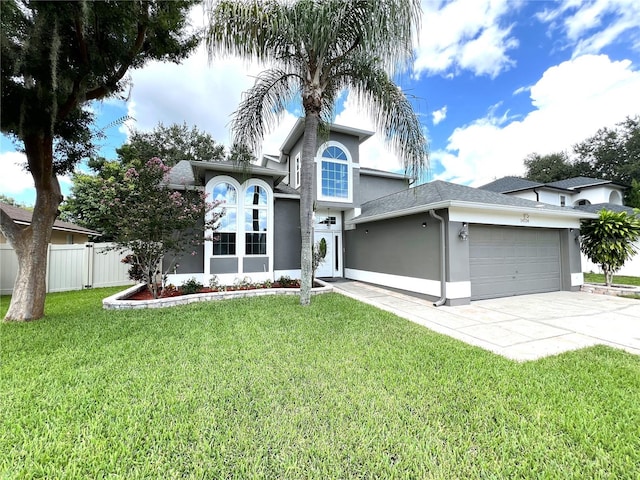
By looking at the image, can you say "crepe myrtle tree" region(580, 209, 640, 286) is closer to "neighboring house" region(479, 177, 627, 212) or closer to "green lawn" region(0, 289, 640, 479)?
"green lawn" region(0, 289, 640, 479)

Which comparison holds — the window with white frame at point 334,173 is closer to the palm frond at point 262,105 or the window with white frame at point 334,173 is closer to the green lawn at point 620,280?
the palm frond at point 262,105

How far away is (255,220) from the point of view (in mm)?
10438

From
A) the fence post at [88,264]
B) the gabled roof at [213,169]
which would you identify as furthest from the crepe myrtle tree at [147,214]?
the fence post at [88,264]

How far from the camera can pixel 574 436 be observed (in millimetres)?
2375

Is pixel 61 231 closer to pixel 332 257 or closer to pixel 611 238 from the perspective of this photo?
pixel 332 257

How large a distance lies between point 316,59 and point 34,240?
7918 mm

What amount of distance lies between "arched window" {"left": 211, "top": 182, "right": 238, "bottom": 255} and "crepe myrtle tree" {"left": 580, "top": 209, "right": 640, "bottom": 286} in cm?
1359

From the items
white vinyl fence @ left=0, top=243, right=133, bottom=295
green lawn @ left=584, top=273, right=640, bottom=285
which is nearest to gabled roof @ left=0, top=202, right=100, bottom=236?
white vinyl fence @ left=0, top=243, right=133, bottom=295

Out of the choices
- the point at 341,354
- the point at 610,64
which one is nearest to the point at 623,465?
the point at 341,354

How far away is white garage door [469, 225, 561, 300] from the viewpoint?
833 centimetres

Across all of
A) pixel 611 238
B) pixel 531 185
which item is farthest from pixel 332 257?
pixel 531 185

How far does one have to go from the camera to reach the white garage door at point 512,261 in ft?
27.3

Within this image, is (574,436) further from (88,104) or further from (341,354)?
(88,104)

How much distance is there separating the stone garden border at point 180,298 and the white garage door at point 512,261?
4935 millimetres
